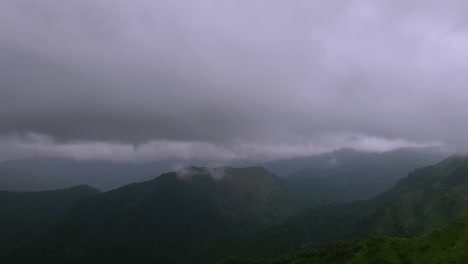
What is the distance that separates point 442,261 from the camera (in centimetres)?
18375

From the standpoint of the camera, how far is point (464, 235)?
194 meters

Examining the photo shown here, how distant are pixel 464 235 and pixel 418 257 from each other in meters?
22.3

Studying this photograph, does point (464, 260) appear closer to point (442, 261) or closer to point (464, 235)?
point (442, 261)

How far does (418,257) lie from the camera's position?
655ft

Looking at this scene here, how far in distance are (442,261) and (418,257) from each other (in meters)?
16.6

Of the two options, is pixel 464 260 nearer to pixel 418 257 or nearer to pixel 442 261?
pixel 442 261

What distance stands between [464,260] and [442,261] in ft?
33.2

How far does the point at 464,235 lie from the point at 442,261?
66.5 feet

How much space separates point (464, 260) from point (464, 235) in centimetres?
2225

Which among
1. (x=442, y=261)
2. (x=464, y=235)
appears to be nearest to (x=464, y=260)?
(x=442, y=261)

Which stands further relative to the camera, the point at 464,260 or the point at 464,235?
the point at 464,235

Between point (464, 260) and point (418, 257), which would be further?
point (418, 257)

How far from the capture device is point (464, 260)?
175375mm
